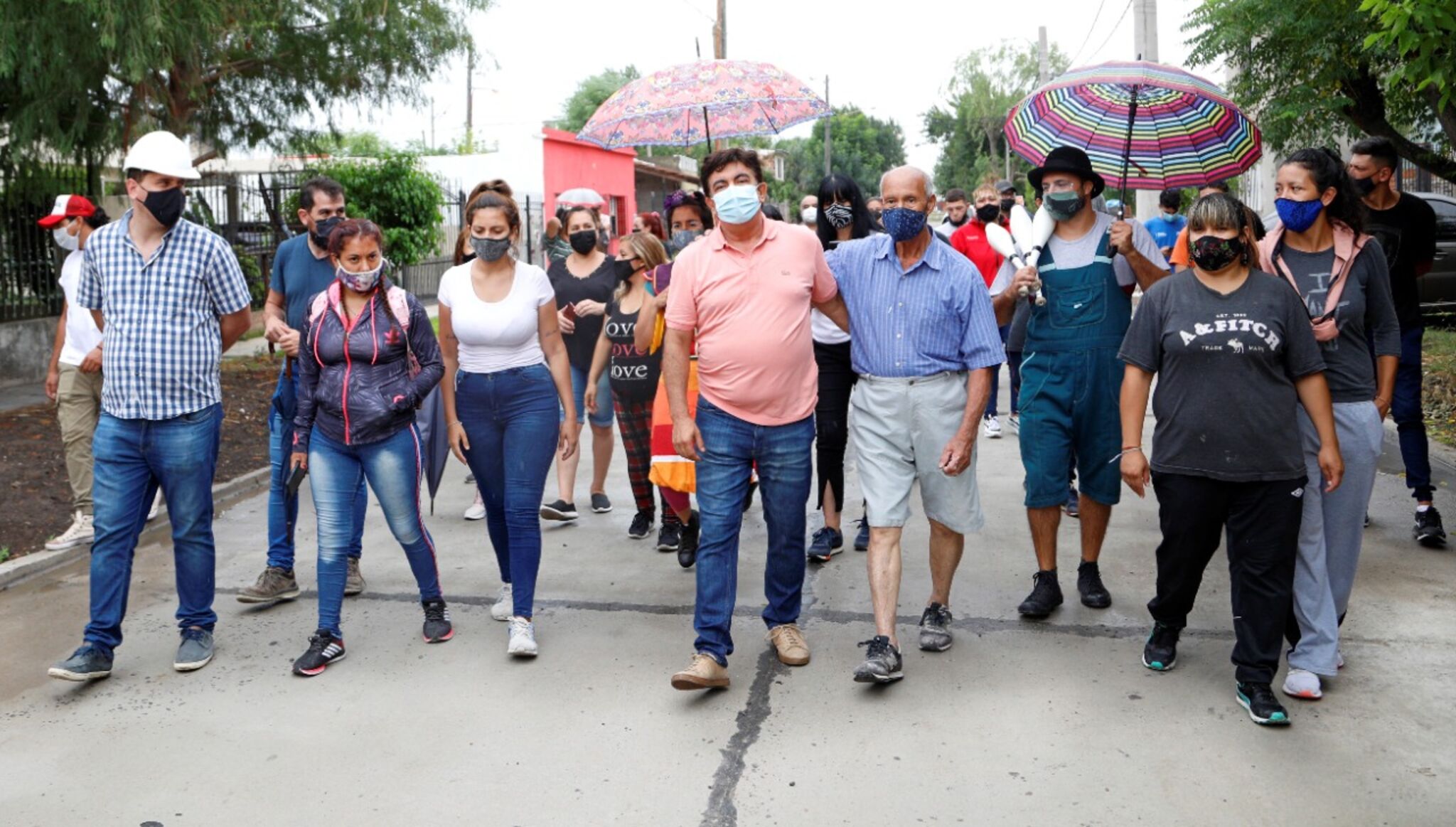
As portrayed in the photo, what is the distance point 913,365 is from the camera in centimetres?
506

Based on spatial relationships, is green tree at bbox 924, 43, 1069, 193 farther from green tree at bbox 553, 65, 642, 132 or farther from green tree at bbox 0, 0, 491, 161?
green tree at bbox 0, 0, 491, 161

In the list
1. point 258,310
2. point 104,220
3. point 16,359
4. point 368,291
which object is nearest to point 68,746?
point 368,291

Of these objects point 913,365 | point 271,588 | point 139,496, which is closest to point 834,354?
point 913,365

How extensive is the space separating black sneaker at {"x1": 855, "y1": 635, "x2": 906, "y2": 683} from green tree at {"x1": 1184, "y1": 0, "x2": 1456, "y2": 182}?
638 cm

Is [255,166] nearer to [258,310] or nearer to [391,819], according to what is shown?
[258,310]

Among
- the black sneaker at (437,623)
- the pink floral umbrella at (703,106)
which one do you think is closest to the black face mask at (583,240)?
the pink floral umbrella at (703,106)

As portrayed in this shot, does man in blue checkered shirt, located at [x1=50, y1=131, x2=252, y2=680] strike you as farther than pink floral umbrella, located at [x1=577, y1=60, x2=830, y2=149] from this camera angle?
No

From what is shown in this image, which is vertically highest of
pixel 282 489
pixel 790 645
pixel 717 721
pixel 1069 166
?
pixel 1069 166

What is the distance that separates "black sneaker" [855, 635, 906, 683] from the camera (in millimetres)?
4812

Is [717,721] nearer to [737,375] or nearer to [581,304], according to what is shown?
[737,375]

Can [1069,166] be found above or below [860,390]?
above

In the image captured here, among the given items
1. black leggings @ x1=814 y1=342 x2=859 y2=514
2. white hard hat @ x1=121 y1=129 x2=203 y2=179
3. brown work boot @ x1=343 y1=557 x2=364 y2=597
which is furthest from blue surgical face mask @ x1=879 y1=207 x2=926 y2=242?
brown work boot @ x1=343 y1=557 x2=364 y2=597

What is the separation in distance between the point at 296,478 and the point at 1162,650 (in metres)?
3.47

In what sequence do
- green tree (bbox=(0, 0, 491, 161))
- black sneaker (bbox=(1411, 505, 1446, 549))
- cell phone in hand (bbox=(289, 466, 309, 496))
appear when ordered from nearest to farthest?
cell phone in hand (bbox=(289, 466, 309, 496)) < black sneaker (bbox=(1411, 505, 1446, 549)) < green tree (bbox=(0, 0, 491, 161))
